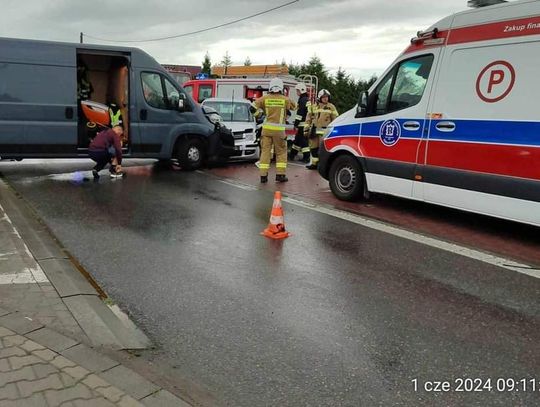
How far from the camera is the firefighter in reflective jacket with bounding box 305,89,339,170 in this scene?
11.8 metres

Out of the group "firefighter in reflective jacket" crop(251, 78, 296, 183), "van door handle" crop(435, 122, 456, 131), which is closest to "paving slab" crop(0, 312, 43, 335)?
"van door handle" crop(435, 122, 456, 131)

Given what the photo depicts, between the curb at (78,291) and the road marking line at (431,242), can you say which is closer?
the curb at (78,291)

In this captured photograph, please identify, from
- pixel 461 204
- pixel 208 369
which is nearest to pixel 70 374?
pixel 208 369

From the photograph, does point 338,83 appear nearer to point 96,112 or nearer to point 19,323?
point 96,112

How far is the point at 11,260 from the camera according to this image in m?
4.71

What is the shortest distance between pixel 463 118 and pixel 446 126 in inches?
10.2

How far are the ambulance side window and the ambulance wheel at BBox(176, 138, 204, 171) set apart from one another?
5.05 meters

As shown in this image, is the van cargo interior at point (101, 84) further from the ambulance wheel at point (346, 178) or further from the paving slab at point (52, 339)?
the paving slab at point (52, 339)

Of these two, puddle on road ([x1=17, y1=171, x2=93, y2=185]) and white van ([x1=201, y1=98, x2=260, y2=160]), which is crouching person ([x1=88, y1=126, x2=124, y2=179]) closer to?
puddle on road ([x1=17, y1=171, x2=93, y2=185])

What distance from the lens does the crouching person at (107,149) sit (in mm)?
9867

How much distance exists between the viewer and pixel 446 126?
21.4ft

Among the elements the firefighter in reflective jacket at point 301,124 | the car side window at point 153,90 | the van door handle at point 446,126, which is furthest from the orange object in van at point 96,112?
the van door handle at point 446,126

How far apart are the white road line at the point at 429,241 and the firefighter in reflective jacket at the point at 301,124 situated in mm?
5400

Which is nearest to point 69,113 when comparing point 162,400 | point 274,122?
point 274,122
